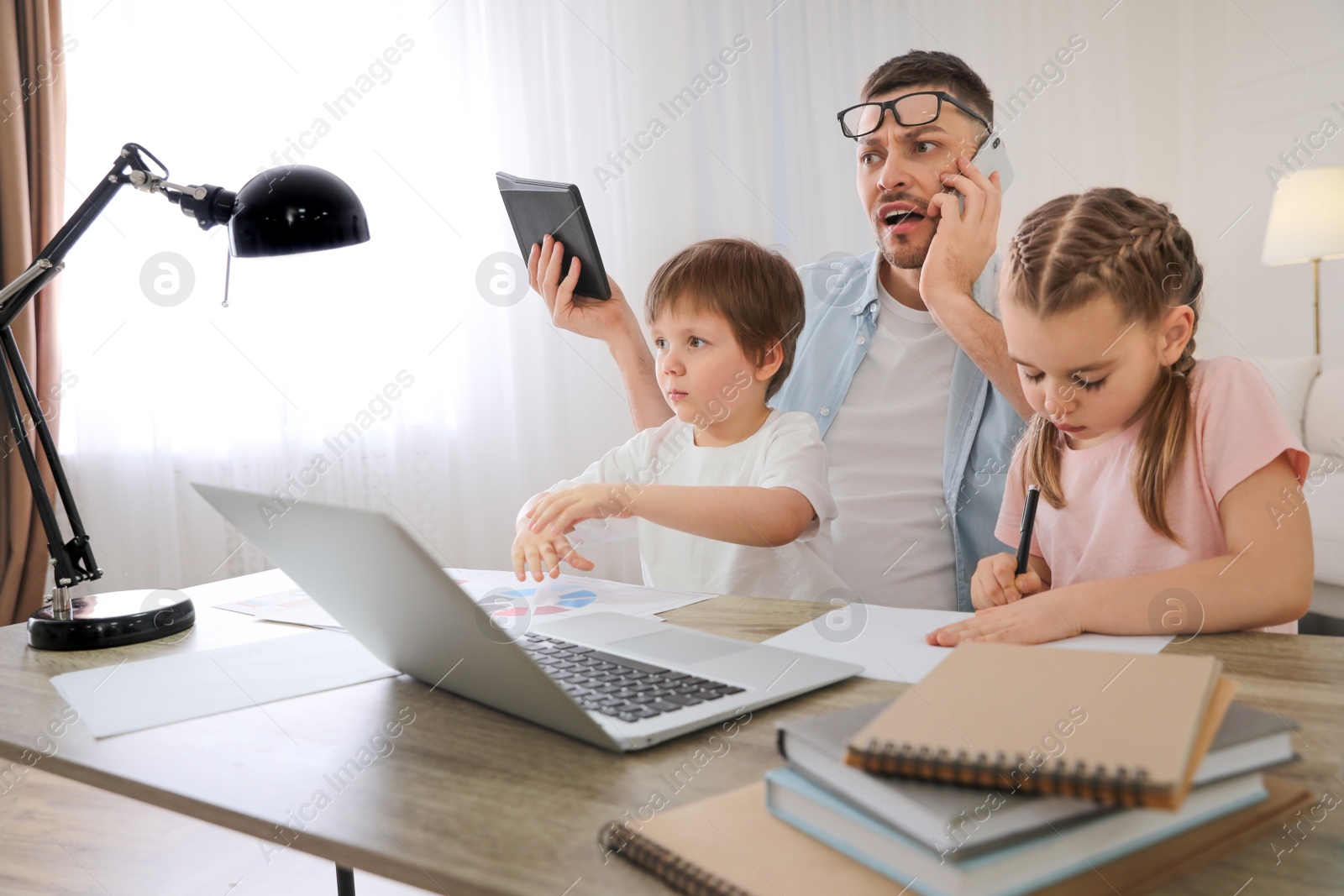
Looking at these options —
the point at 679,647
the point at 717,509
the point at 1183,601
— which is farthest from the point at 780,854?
the point at 717,509

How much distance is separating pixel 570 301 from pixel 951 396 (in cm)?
62

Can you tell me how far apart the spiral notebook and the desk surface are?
2.8 inches

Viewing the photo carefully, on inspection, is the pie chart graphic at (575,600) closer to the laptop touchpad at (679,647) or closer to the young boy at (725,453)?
the young boy at (725,453)

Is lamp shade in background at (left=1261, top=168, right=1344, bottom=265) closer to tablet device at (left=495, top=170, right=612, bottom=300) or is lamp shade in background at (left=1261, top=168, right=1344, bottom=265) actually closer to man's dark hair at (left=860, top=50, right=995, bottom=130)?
man's dark hair at (left=860, top=50, right=995, bottom=130)

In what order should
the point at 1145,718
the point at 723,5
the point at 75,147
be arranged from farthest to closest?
the point at 723,5
the point at 75,147
the point at 1145,718

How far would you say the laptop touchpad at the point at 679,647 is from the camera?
755 mm

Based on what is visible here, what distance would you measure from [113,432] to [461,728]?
2.56 m

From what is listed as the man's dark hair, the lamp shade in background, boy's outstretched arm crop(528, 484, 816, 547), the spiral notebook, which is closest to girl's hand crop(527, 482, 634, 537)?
Result: boy's outstretched arm crop(528, 484, 816, 547)

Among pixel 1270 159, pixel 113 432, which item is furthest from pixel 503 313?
pixel 1270 159

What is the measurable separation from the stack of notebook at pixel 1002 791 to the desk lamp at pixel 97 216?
751mm

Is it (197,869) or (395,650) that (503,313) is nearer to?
(197,869)

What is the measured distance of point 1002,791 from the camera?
1.21 feet

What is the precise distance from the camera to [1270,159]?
3219 mm

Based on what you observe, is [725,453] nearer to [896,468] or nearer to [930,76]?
[896,468]
